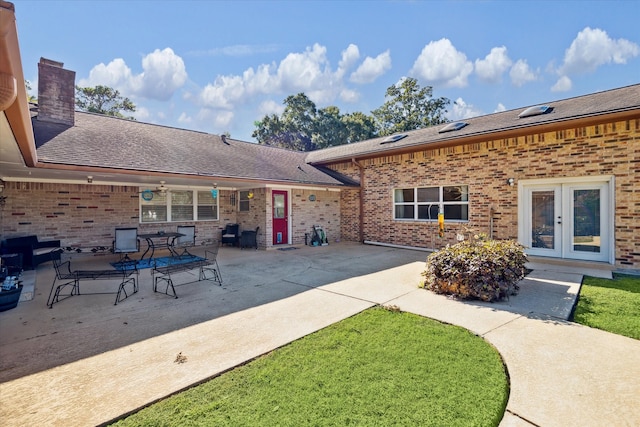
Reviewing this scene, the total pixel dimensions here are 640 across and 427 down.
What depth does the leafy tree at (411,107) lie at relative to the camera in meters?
32.1

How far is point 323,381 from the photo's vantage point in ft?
9.55

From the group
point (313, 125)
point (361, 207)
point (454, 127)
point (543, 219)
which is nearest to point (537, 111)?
point (454, 127)

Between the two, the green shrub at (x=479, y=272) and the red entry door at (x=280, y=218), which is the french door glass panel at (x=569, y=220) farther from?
the red entry door at (x=280, y=218)

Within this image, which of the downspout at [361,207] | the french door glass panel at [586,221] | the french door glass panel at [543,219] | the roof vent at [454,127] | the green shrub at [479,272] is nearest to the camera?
the green shrub at [479,272]

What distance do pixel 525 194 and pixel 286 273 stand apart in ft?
23.9

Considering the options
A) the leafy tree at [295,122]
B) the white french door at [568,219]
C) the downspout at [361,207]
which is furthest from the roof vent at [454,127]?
the leafy tree at [295,122]

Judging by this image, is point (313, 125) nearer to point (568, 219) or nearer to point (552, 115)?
point (552, 115)

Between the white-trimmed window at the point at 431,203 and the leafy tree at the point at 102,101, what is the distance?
2770 centimetres

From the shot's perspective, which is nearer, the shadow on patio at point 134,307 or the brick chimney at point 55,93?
the shadow on patio at point 134,307

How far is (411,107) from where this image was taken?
33156 mm

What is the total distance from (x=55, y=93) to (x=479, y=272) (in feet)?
42.8

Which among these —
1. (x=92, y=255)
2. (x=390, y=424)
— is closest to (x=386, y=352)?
(x=390, y=424)

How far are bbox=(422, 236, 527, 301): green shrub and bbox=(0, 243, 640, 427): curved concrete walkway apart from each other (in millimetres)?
253

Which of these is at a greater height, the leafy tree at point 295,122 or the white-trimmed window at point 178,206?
the leafy tree at point 295,122
